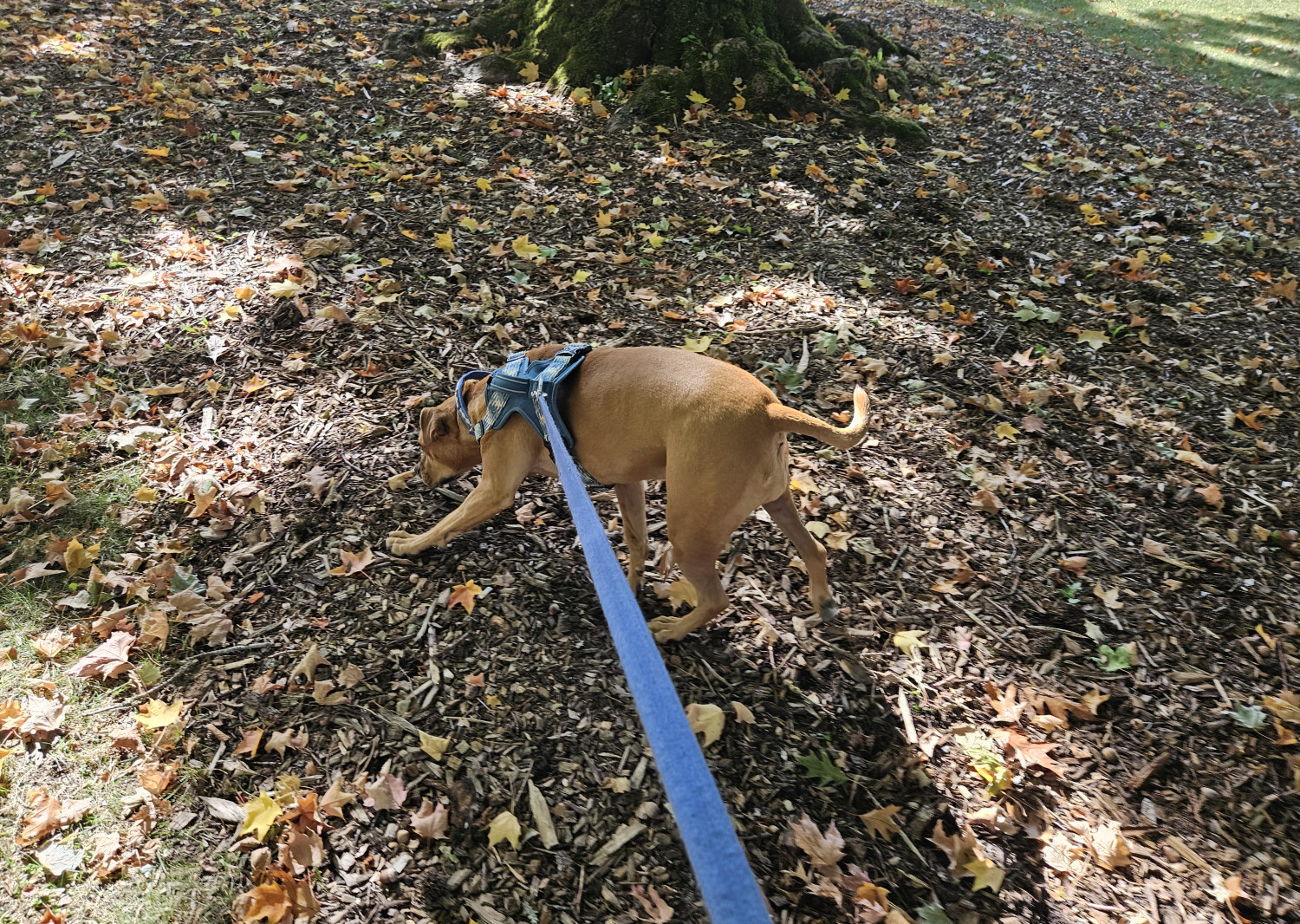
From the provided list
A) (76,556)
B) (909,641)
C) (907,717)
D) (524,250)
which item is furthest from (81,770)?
(524,250)

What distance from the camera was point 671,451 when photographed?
9.46 feet

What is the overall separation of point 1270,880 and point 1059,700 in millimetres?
868

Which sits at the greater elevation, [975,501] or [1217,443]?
[1217,443]

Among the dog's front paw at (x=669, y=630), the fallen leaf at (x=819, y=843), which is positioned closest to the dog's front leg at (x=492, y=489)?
the dog's front paw at (x=669, y=630)

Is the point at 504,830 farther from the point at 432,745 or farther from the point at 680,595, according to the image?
the point at 680,595

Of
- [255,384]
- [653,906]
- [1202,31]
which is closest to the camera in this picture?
[653,906]

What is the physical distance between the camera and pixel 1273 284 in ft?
18.8

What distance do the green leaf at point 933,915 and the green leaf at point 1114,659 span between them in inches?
59.0

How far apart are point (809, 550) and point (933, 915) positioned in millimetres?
1477

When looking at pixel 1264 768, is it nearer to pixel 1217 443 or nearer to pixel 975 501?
pixel 975 501

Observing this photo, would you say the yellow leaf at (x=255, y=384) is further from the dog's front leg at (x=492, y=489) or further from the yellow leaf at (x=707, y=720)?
the yellow leaf at (x=707, y=720)

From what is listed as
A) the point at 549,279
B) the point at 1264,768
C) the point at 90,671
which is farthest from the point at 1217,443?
the point at 90,671

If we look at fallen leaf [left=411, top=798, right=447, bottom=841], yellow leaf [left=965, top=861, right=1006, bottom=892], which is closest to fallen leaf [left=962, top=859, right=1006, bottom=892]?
yellow leaf [left=965, top=861, right=1006, bottom=892]

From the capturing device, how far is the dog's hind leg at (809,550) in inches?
129
